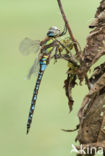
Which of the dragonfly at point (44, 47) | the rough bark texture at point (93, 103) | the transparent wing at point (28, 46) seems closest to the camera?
the rough bark texture at point (93, 103)

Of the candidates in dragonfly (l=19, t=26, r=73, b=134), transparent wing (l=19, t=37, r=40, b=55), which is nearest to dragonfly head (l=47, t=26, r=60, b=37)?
dragonfly (l=19, t=26, r=73, b=134)

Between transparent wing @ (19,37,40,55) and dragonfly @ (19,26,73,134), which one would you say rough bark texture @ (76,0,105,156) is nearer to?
dragonfly @ (19,26,73,134)

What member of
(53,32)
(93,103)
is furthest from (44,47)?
(93,103)

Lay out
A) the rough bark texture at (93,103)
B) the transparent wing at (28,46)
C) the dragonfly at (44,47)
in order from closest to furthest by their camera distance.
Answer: the rough bark texture at (93,103) < the dragonfly at (44,47) < the transparent wing at (28,46)

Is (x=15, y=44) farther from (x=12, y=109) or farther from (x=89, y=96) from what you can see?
(x=89, y=96)

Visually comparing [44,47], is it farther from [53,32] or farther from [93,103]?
[93,103]

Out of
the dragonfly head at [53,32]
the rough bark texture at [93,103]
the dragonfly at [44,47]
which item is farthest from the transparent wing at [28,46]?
the rough bark texture at [93,103]

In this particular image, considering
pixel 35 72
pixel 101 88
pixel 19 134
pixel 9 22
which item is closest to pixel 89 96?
pixel 101 88

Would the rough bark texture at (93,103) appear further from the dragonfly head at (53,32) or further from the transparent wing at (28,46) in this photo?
the transparent wing at (28,46)
